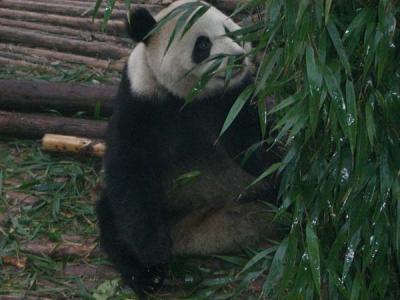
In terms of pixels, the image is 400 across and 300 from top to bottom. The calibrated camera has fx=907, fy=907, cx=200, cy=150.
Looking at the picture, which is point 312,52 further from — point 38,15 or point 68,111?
point 38,15

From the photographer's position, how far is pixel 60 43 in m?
6.87

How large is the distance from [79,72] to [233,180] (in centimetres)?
214

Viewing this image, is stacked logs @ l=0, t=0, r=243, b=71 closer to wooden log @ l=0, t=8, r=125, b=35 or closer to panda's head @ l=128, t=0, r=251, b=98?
wooden log @ l=0, t=8, r=125, b=35

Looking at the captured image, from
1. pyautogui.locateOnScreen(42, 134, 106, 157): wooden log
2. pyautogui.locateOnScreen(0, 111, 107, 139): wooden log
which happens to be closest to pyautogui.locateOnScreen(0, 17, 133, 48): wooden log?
pyautogui.locateOnScreen(0, 111, 107, 139): wooden log

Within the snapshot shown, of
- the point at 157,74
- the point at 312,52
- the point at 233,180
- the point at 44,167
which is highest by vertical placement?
the point at 312,52

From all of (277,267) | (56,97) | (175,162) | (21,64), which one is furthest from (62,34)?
(277,267)

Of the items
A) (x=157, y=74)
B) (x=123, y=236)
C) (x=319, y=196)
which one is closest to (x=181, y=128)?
(x=157, y=74)

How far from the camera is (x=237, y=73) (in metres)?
4.29

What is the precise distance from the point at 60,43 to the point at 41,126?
1451 mm

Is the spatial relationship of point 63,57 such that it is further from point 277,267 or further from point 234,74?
point 277,267

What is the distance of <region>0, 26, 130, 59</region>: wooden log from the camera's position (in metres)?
6.64

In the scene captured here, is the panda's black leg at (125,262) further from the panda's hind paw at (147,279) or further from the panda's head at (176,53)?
the panda's head at (176,53)

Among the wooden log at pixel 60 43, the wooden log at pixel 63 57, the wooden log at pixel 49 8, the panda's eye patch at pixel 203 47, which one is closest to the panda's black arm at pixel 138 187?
the panda's eye patch at pixel 203 47

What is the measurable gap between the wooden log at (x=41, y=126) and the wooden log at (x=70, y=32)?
4.53 feet
